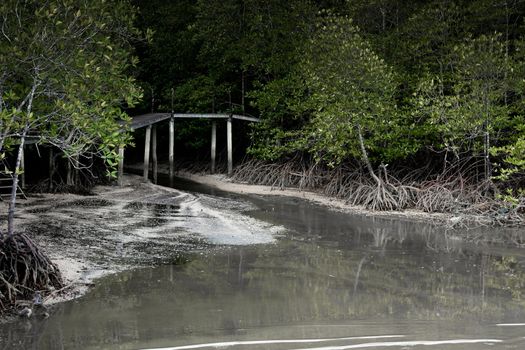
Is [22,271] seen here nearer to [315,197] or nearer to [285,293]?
[285,293]

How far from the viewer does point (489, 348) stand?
5344 mm

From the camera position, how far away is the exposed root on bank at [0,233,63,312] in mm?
6368

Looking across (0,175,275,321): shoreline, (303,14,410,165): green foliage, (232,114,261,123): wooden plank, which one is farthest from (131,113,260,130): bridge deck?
(303,14,410,165): green foliage

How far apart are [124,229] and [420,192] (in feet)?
25.2

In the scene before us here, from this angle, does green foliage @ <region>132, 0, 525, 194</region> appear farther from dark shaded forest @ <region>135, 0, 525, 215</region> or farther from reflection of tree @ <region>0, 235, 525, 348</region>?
reflection of tree @ <region>0, 235, 525, 348</region>

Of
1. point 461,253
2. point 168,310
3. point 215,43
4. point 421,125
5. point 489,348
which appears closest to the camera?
point 489,348

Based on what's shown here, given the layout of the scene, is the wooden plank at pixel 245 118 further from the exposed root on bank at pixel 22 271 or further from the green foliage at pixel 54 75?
the exposed root on bank at pixel 22 271

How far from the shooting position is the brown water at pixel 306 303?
5.62m

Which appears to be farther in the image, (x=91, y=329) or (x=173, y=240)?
(x=173, y=240)

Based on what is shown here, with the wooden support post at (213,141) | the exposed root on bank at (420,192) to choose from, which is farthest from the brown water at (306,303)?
the wooden support post at (213,141)

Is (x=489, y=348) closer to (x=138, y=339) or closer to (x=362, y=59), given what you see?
(x=138, y=339)

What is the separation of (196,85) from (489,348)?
2022 cm

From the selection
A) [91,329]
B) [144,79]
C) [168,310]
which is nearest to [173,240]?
[168,310]

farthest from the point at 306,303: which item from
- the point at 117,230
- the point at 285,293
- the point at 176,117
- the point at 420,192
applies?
the point at 176,117
